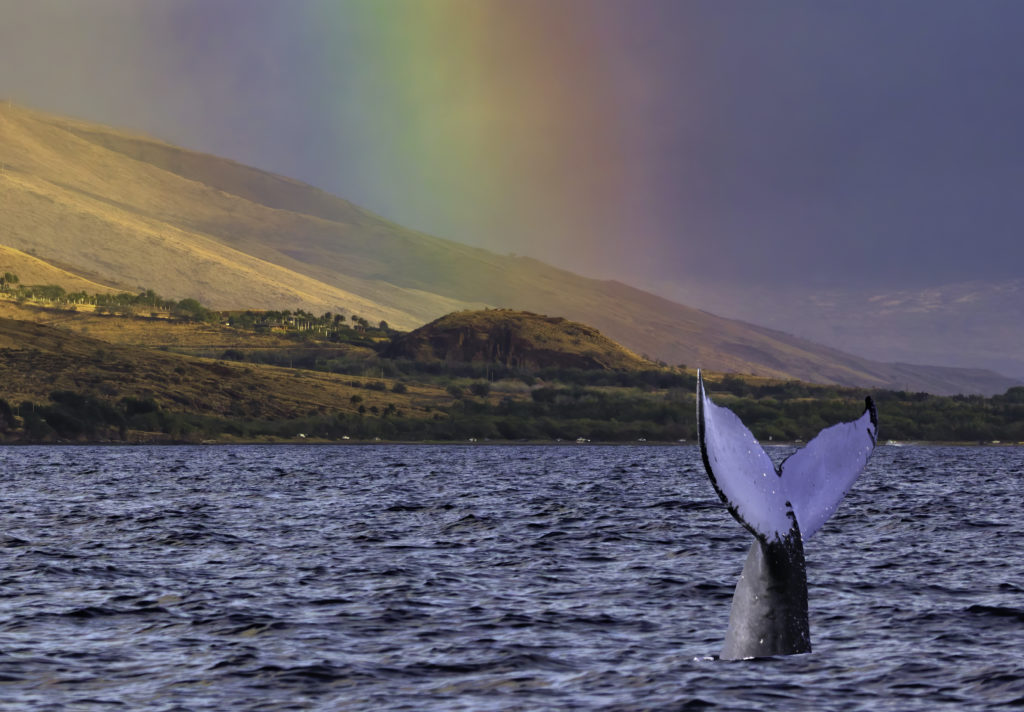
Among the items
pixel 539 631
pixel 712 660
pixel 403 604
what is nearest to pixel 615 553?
pixel 403 604

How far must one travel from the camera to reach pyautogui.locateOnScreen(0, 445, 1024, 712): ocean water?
21203mm

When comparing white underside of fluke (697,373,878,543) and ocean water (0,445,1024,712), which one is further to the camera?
ocean water (0,445,1024,712)

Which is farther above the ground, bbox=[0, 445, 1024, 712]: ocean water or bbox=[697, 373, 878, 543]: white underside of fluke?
bbox=[697, 373, 878, 543]: white underside of fluke

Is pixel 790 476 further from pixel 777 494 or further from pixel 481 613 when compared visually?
pixel 481 613

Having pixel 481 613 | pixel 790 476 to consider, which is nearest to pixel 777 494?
pixel 790 476

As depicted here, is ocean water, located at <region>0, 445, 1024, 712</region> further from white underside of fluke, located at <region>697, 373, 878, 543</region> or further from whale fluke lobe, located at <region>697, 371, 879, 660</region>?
white underside of fluke, located at <region>697, 373, 878, 543</region>

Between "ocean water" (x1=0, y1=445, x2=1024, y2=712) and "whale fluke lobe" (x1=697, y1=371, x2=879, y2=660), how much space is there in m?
1.26

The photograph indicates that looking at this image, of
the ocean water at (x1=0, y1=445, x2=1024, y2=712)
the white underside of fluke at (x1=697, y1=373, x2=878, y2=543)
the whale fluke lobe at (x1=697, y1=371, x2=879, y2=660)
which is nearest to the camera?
the whale fluke lobe at (x1=697, y1=371, x2=879, y2=660)

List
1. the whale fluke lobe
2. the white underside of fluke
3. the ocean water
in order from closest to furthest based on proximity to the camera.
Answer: the whale fluke lobe < the white underside of fluke < the ocean water

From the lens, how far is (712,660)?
931 inches

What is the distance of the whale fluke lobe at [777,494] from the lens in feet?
57.6

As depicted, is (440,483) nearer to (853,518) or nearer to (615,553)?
(853,518)

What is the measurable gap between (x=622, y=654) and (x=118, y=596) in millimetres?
13691

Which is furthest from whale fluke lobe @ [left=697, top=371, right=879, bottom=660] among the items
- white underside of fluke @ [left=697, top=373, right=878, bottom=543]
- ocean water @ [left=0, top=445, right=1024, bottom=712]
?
ocean water @ [left=0, top=445, right=1024, bottom=712]
